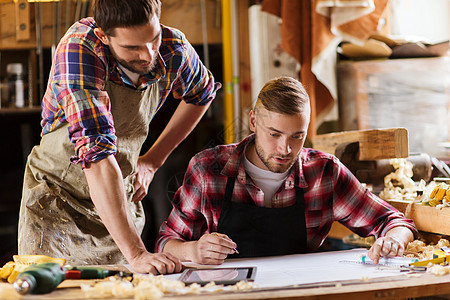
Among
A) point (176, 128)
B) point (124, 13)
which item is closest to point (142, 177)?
point (176, 128)

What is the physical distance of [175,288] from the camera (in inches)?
42.3

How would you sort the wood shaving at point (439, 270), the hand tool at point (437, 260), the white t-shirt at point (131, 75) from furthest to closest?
the white t-shirt at point (131, 75), the hand tool at point (437, 260), the wood shaving at point (439, 270)

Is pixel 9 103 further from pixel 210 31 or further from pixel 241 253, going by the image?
pixel 241 253

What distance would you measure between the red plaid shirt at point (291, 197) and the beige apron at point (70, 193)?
0.20m

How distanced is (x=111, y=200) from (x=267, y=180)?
49cm

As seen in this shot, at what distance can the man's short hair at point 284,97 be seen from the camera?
1481 mm

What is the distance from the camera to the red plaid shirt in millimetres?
1588

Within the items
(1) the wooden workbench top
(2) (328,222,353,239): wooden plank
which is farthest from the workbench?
(2) (328,222,353,239): wooden plank

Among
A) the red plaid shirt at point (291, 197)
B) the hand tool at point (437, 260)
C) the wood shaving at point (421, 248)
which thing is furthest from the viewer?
the red plaid shirt at point (291, 197)

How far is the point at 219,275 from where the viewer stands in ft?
3.97

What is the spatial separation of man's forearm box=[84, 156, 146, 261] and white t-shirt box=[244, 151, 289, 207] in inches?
17.2

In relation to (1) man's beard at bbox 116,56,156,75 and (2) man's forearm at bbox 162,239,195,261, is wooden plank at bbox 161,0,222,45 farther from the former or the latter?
(2) man's forearm at bbox 162,239,195,261

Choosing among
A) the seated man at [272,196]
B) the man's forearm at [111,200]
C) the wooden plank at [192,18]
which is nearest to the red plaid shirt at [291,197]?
the seated man at [272,196]

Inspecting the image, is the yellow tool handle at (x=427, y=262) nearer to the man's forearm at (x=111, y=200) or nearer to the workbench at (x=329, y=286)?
the workbench at (x=329, y=286)
